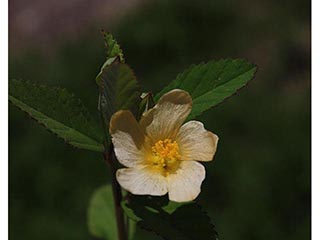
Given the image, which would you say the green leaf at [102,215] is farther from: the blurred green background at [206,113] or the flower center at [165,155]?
the blurred green background at [206,113]

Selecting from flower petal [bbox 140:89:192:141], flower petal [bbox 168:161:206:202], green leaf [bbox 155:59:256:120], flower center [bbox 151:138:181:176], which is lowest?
flower petal [bbox 168:161:206:202]

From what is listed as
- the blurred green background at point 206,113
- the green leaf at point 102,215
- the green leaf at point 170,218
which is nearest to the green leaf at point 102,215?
the green leaf at point 102,215

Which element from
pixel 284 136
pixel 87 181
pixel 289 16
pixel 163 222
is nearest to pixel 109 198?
pixel 163 222

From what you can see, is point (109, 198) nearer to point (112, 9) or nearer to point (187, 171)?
point (187, 171)

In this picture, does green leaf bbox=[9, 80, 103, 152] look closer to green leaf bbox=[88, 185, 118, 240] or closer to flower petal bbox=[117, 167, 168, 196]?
flower petal bbox=[117, 167, 168, 196]

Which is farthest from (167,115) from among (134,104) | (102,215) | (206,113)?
(206,113)

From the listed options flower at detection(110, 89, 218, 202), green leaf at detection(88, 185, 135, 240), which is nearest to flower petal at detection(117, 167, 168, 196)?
flower at detection(110, 89, 218, 202)
